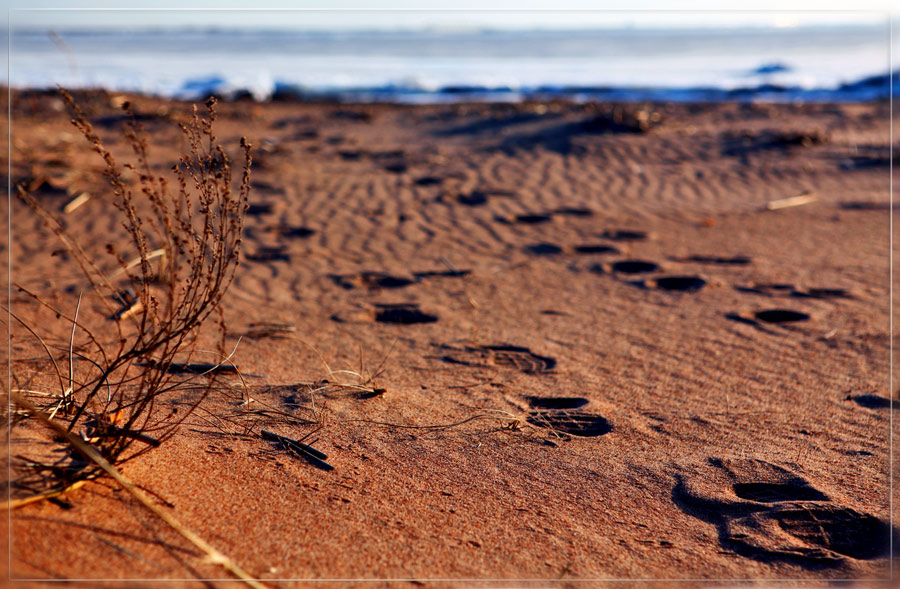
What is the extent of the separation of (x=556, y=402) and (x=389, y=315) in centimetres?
144

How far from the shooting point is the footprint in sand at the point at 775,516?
2.12 m

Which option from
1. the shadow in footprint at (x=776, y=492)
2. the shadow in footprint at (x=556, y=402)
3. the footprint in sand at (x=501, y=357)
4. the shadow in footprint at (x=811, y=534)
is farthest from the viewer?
the footprint in sand at (x=501, y=357)

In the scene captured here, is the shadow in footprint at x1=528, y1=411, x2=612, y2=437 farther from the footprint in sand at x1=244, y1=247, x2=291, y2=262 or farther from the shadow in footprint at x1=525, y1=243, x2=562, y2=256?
the footprint in sand at x1=244, y1=247, x2=291, y2=262

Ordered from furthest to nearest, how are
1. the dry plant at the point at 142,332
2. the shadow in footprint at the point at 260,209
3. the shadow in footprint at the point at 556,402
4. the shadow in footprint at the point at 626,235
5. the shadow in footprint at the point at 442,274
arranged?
the shadow in footprint at the point at 260,209 → the shadow in footprint at the point at 626,235 → the shadow in footprint at the point at 442,274 → the shadow in footprint at the point at 556,402 → the dry plant at the point at 142,332

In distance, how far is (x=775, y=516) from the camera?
2.29m

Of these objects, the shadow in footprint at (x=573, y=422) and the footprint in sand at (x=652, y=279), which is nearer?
the shadow in footprint at (x=573, y=422)

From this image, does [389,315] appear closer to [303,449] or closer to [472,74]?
[303,449]

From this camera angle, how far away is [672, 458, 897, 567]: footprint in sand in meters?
2.12

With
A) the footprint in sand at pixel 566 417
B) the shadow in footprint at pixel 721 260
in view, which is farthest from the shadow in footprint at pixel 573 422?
the shadow in footprint at pixel 721 260

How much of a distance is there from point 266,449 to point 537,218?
4.53 meters

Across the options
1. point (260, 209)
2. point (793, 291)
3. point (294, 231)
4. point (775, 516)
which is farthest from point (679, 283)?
point (260, 209)

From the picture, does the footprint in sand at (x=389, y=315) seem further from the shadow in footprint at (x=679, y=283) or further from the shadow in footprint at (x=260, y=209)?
the shadow in footprint at (x=260, y=209)

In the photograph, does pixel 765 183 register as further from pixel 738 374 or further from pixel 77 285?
pixel 77 285

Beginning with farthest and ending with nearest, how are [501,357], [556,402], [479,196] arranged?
[479,196]
[501,357]
[556,402]
